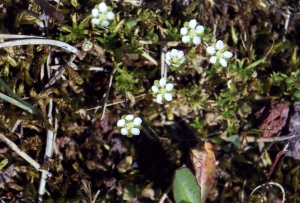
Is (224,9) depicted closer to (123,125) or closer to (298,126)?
(298,126)

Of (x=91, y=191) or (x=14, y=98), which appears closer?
(x=14, y=98)

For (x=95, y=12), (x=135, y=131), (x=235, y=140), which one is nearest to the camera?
(x=95, y=12)

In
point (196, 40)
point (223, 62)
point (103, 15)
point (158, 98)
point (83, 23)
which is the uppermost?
point (103, 15)

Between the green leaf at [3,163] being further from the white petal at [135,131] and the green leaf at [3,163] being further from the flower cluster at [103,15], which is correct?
the flower cluster at [103,15]

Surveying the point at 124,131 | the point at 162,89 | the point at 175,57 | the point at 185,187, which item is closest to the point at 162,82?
the point at 162,89

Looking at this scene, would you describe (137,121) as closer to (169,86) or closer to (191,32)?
(169,86)

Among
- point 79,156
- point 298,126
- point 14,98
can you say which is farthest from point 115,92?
point 298,126

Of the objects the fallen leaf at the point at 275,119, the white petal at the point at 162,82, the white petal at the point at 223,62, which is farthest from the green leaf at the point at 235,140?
the white petal at the point at 162,82
